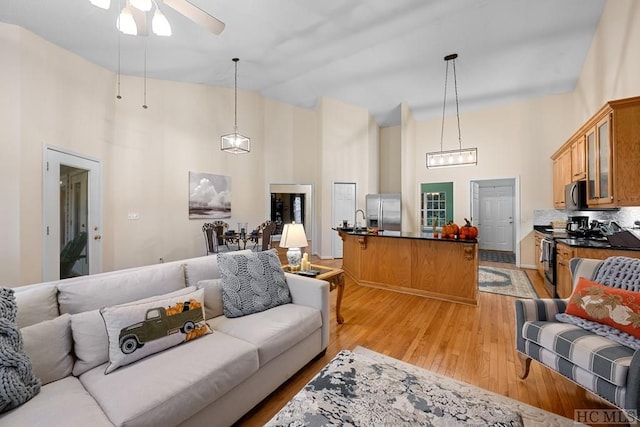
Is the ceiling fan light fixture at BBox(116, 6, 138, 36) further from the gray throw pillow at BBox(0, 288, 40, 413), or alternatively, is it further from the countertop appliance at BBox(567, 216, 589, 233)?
the countertop appliance at BBox(567, 216, 589, 233)

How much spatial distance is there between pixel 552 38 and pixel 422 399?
5.29 meters

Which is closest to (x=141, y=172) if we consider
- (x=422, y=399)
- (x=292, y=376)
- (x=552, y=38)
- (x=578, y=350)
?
(x=292, y=376)

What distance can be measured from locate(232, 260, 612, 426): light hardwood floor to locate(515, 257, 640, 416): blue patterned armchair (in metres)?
0.20

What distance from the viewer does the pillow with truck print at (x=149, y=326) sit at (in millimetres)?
1421

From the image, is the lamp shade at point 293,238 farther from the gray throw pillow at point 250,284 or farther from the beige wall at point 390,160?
the beige wall at point 390,160

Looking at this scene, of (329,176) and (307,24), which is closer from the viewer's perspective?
(307,24)

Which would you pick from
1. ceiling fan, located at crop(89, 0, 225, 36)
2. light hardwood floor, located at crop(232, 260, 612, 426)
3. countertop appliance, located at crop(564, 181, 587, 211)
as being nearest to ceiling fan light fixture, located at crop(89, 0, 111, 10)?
ceiling fan, located at crop(89, 0, 225, 36)

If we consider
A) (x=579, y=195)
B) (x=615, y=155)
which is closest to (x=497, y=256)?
(x=579, y=195)

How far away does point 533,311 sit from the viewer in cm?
203

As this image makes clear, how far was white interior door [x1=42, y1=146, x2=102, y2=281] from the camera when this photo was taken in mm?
3420

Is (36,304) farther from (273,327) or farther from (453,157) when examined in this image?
(453,157)

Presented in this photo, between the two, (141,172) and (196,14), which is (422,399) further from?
(141,172)

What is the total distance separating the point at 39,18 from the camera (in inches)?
122

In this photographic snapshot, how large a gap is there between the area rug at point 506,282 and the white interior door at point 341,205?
3149mm
